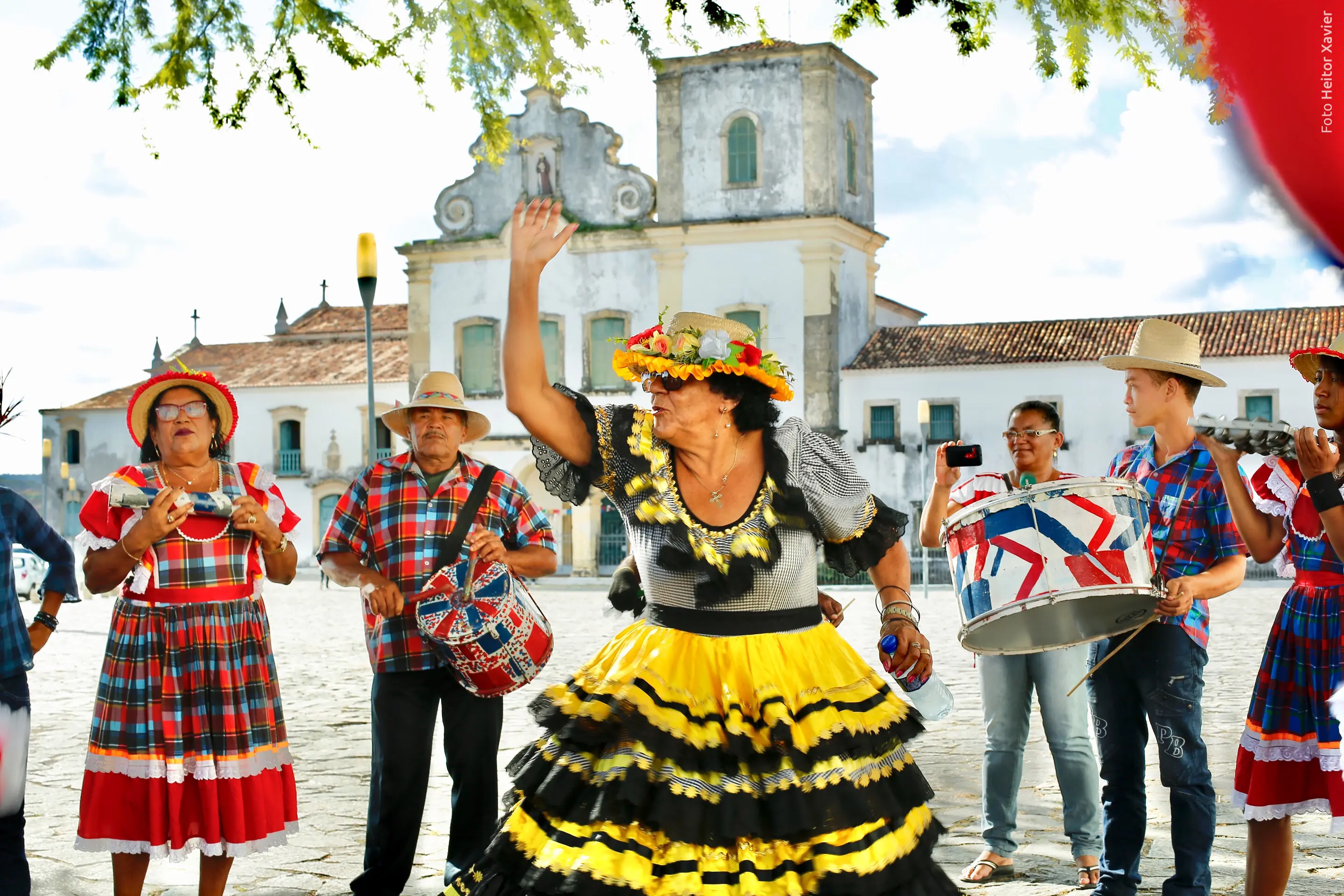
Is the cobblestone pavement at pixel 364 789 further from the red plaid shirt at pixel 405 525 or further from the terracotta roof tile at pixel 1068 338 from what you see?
the terracotta roof tile at pixel 1068 338

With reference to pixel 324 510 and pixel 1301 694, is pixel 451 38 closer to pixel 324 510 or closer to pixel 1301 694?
pixel 1301 694

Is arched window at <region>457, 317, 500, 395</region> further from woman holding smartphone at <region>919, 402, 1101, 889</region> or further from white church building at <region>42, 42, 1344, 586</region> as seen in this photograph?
woman holding smartphone at <region>919, 402, 1101, 889</region>

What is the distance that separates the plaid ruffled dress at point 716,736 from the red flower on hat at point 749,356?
249 mm

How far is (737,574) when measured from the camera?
362 centimetres

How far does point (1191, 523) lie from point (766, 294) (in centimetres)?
3060

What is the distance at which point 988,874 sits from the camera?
210 inches

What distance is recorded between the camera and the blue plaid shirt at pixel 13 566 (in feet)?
14.8

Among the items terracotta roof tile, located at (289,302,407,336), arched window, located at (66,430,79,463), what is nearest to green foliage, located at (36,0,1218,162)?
terracotta roof tile, located at (289,302,407,336)

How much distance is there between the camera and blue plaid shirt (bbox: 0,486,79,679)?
4512mm

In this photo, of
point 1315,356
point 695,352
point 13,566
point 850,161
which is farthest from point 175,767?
point 850,161

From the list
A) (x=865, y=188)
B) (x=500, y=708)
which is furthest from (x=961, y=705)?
(x=865, y=188)

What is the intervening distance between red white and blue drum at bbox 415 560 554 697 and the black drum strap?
0.66 ft

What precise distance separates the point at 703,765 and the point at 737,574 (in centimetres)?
52

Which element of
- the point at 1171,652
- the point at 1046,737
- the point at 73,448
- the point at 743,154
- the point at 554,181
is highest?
the point at 743,154
